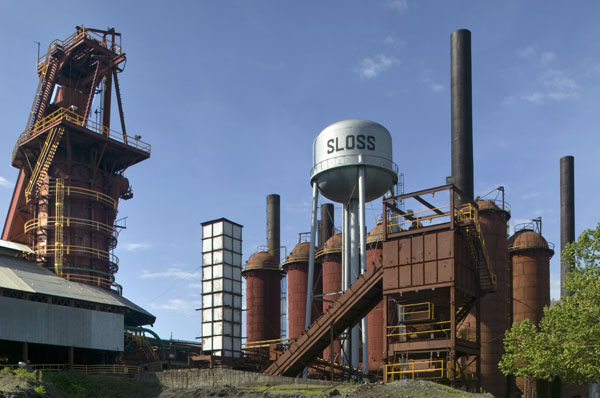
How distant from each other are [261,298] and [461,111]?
2371cm

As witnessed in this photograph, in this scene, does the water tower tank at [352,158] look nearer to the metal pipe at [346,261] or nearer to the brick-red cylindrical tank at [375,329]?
the metal pipe at [346,261]

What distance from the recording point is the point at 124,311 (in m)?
44.9

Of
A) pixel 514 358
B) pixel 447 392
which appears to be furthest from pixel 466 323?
pixel 447 392

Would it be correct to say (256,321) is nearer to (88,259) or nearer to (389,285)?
(88,259)

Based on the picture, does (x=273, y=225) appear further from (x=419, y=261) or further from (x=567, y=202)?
(x=419, y=261)

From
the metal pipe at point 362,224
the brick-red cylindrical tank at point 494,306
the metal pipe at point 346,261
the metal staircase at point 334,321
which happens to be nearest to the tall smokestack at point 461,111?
the brick-red cylindrical tank at point 494,306

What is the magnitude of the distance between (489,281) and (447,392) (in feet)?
30.5

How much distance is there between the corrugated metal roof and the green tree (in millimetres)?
23575

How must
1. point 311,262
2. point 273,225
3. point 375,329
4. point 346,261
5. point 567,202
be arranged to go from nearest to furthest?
1. point 346,261
2. point 311,262
3. point 375,329
4. point 567,202
5. point 273,225

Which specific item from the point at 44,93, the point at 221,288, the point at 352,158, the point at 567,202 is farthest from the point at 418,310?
the point at 567,202

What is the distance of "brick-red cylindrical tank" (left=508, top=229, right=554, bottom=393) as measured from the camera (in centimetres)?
5053

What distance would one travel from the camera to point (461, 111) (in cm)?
4881

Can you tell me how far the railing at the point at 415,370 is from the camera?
110 ft

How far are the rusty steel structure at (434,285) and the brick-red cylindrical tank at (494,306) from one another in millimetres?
8507
